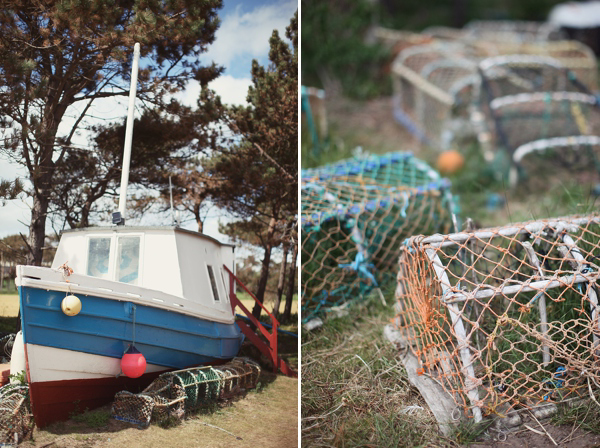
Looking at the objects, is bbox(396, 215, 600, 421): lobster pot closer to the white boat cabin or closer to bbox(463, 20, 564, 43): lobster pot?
the white boat cabin

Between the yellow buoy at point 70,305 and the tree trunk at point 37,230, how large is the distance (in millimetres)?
413

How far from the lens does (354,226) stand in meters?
3.92

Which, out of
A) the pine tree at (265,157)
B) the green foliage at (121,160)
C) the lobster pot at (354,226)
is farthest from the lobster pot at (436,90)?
the green foliage at (121,160)

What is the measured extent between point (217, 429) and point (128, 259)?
1.06 m

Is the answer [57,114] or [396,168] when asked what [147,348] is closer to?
[57,114]

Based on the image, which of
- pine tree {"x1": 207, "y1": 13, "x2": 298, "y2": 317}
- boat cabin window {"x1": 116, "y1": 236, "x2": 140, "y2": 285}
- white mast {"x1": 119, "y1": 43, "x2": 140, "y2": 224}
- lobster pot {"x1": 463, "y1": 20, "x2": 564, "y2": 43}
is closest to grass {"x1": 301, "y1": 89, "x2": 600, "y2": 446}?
pine tree {"x1": 207, "y1": 13, "x2": 298, "y2": 317}

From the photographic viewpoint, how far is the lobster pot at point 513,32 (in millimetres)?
8664

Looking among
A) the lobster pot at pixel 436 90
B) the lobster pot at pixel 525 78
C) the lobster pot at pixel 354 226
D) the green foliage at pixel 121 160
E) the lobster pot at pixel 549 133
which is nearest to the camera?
the green foliage at pixel 121 160

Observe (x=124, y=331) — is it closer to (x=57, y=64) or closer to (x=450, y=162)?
(x=57, y=64)

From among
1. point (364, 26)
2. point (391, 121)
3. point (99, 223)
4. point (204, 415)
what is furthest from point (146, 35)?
point (364, 26)

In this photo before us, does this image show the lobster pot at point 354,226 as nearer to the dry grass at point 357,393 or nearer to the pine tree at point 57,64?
the dry grass at point 357,393

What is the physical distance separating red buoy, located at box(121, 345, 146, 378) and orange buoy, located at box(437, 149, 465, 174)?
14.1 feet

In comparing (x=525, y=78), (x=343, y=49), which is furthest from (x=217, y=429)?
(x=343, y=49)

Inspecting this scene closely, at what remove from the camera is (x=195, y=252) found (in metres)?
3.39
